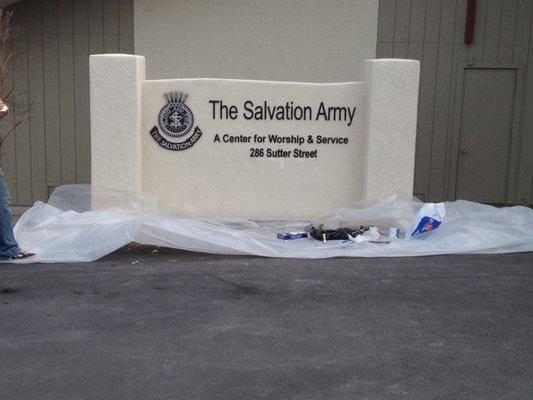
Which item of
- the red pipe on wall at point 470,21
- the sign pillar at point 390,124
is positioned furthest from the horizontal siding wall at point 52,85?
the red pipe on wall at point 470,21

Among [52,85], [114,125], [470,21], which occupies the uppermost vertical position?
[470,21]

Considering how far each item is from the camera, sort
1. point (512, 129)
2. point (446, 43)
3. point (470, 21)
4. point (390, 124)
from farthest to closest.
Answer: point (512, 129) → point (446, 43) → point (470, 21) → point (390, 124)

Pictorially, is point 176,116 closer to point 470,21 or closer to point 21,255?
point 21,255

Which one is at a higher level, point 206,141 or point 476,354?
point 206,141

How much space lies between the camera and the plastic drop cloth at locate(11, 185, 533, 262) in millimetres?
7117

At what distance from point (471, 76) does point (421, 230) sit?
4.45 m

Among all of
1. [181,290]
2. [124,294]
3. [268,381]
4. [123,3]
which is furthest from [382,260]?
[123,3]

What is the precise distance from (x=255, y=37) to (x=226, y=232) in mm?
4647

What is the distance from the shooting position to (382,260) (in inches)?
279

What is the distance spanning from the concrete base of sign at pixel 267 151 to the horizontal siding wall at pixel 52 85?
2909 mm

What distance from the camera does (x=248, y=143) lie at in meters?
8.41

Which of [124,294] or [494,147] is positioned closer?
[124,294]

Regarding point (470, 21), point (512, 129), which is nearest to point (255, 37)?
point (470, 21)

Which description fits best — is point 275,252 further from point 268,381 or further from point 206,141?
point 268,381
